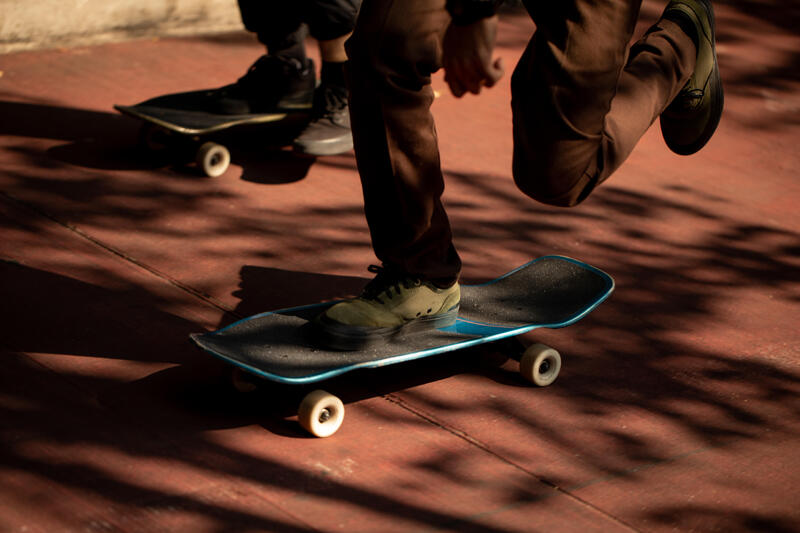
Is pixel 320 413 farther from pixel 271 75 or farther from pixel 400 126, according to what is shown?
pixel 271 75

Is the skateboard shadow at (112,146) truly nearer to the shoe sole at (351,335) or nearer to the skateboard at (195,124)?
the skateboard at (195,124)

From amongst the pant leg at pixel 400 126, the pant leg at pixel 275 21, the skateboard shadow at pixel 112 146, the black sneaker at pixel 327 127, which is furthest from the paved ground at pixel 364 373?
the pant leg at pixel 275 21

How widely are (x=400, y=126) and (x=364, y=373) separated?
75 cm

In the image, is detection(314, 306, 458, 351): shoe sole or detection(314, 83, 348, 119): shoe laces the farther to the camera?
detection(314, 83, 348, 119): shoe laces

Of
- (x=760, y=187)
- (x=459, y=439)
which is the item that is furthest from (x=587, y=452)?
(x=760, y=187)

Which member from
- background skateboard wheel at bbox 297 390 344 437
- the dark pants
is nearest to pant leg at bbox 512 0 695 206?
background skateboard wheel at bbox 297 390 344 437

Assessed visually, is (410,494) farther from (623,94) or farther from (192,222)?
(192,222)

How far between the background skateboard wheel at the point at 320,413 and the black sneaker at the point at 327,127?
6.11 feet

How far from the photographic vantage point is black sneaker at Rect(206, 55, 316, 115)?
4.28 m

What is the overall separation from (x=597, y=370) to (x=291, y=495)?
1.11m

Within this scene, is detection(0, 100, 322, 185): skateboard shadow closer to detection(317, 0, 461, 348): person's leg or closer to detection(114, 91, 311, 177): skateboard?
detection(114, 91, 311, 177): skateboard

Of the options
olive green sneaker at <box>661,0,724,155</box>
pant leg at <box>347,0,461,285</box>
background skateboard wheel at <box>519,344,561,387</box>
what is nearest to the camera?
pant leg at <box>347,0,461,285</box>

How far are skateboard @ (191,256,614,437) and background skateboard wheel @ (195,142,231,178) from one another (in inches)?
55.8

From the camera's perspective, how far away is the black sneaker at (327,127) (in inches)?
161
